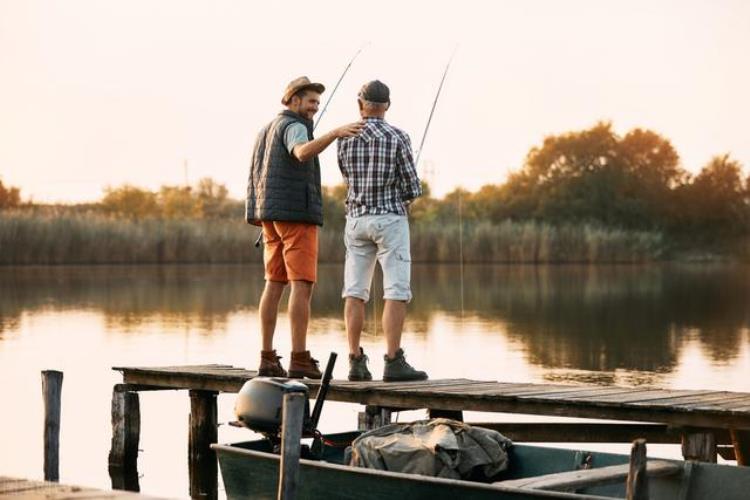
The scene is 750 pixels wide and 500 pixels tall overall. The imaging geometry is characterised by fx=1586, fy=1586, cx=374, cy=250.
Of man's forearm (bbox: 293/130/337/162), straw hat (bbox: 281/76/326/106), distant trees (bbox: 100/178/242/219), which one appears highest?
distant trees (bbox: 100/178/242/219)

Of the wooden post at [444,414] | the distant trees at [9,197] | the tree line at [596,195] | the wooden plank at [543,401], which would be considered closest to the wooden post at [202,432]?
the wooden plank at [543,401]

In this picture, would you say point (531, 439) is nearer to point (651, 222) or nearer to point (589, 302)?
point (589, 302)

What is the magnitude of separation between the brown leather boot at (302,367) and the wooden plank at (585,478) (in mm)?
2521

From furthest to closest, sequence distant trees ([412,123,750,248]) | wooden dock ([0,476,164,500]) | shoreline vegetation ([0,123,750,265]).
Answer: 1. distant trees ([412,123,750,248])
2. shoreline vegetation ([0,123,750,265])
3. wooden dock ([0,476,164,500])

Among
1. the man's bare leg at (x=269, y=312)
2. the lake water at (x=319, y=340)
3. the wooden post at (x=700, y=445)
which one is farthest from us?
the lake water at (x=319, y=340)

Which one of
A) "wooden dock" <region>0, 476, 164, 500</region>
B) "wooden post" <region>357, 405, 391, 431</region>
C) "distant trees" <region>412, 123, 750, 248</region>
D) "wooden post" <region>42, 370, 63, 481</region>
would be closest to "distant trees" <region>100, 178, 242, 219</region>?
"distant trees" <region>412, 123, 750, 248</region>

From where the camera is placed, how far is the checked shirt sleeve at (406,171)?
9.09m

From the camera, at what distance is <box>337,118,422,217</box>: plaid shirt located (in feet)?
29.7

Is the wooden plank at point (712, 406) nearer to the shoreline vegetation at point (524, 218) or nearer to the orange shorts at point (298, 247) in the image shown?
the orange shorts at point (298, 247)

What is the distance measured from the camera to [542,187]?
61344 millimetres

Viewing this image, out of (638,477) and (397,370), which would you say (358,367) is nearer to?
(397,370)

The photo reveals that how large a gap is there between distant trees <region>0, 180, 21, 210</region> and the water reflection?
1016 centimetres

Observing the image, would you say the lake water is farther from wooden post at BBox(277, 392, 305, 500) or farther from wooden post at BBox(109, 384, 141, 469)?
wooden post at BBox(277, 392, 305, 500)

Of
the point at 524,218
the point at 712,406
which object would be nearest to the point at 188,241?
the point at 524,218
